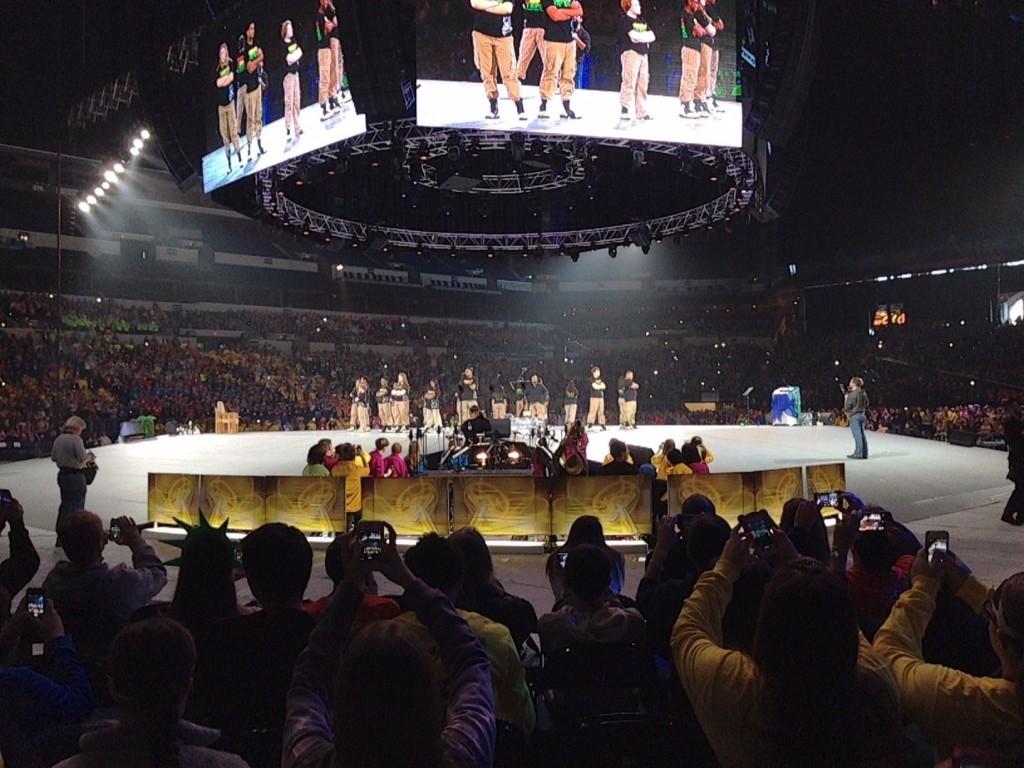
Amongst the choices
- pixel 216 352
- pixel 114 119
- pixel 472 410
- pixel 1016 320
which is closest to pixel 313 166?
pixel 472 410

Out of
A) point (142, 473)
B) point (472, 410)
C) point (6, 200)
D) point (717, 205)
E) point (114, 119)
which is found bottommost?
point (142, 473)

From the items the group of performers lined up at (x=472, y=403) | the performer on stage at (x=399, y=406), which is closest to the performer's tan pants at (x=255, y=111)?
the group of performers lined up at (x=472, y=403)

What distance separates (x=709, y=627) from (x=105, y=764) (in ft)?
4.73

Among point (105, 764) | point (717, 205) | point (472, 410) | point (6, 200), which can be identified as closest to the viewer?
point (105, 764)

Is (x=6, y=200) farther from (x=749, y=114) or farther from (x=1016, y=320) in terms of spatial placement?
(x=1016, y=320)

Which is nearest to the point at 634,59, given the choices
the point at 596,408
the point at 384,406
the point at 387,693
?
the point at 596,408

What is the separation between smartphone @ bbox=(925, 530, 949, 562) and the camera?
2.35 meters

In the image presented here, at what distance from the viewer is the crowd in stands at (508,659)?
167 centimetres

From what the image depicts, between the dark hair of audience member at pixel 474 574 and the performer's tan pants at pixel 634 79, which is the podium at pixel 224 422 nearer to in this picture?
the performer's tan pants at pixel 634 79

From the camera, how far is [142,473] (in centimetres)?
1598

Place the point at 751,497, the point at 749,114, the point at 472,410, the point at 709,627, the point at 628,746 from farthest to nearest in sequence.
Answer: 1. the point at 472,410
2. the point at 749,114
3. the point at 751,497
4. the point at 628,746
5. the point at 709,627

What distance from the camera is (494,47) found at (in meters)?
13.3

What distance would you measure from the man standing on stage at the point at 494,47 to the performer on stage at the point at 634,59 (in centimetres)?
180

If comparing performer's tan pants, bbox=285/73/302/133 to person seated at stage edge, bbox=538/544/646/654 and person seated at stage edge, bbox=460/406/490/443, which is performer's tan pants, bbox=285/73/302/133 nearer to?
person seated at stage edge, bbox=460/406/490/443
